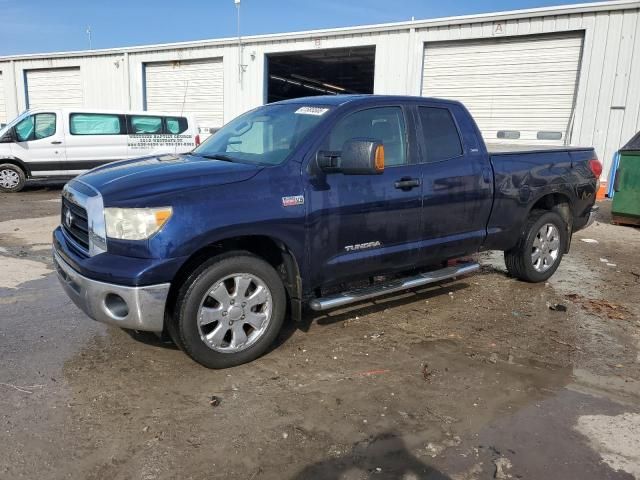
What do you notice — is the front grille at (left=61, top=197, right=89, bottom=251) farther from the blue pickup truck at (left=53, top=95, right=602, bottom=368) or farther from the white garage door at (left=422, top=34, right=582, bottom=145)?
the white garage door at (left=422, top=34, right=582, bottom=145)

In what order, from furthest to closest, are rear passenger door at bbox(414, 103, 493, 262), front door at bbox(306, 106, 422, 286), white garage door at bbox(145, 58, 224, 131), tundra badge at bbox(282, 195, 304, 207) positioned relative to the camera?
1. white garage door at bbox(145, 58, 224, 131)
2. rear passenger door at bbox(414, 103, 493, 262)
3. front door at bbox(306, 106, 422, 286)
4. tundra badge at bbox(282, 195, 304, 207)

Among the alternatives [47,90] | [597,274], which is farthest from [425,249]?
[47,90]

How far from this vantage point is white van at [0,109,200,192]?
12.8m

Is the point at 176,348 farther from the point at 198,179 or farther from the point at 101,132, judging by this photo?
the point at 101,132

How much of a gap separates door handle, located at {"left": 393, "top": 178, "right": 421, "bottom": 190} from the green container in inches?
271

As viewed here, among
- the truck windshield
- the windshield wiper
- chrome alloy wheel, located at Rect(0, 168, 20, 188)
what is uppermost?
the truck windshield

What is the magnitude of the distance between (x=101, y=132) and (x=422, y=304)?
36.3ft

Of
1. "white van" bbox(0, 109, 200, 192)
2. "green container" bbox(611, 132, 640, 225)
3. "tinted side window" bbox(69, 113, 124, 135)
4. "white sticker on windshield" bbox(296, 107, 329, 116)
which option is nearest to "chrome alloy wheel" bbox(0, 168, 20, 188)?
"white van" bbox(0, 109, 200, 192)

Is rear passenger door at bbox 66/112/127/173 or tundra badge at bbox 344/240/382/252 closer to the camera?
tundra badge at bbox 344/240/382/252

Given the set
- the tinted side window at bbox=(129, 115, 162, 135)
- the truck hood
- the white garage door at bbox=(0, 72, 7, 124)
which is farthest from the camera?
the white garage door at bbox=(0, 72, 7, 124)

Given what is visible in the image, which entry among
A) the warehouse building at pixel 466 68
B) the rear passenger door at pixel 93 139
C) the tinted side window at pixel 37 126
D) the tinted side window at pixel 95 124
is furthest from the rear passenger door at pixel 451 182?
the tinted side window at pixel 37 126

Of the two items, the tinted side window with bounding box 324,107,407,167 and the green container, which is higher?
the tinted side window with bounding box 324,107,407,167

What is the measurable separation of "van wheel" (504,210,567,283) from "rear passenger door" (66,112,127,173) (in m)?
10.9

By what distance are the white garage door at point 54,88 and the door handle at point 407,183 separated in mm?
22693
